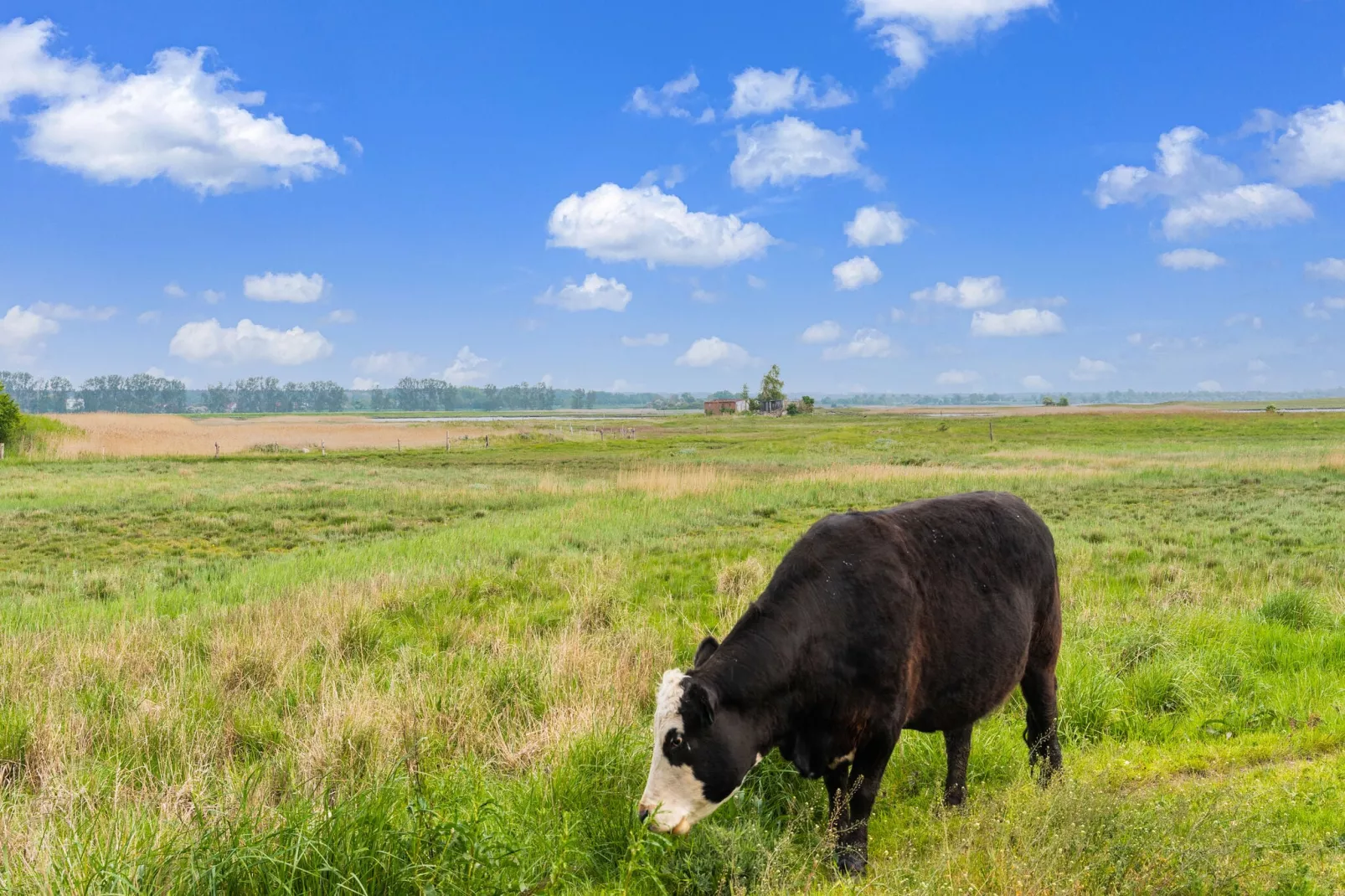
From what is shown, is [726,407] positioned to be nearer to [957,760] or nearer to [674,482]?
[674,482]

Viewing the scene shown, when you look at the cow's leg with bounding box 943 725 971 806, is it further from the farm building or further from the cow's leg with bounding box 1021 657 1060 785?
the farm building

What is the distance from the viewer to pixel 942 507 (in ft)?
16.8

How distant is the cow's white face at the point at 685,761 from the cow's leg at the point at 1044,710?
2.85m

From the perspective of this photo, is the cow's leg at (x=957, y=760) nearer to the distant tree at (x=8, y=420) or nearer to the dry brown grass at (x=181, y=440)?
the dry brown grass at (x=181, y=440)

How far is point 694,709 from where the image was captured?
373 centimetres

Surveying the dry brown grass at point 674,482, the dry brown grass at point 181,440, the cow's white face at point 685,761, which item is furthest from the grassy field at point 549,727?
the dry brown grass at point 181,440

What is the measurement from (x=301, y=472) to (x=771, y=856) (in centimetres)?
3705

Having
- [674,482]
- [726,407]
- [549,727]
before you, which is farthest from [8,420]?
[726,407]

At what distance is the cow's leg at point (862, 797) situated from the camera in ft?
Result: 13.8

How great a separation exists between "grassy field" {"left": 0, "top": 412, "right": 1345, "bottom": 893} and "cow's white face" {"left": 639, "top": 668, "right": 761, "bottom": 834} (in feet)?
0.93

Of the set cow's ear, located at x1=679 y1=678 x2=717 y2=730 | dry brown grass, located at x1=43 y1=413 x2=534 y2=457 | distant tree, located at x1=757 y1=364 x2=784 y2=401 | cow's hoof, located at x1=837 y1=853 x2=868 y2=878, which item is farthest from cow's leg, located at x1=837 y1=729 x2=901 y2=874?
distant tree, located at x1=757 y1=364 x2=784 y2=401

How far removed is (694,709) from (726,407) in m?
148

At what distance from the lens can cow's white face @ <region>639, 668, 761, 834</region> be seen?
12.2 ft

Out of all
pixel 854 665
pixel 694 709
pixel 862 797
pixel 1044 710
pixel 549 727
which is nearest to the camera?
pixel 694 709
